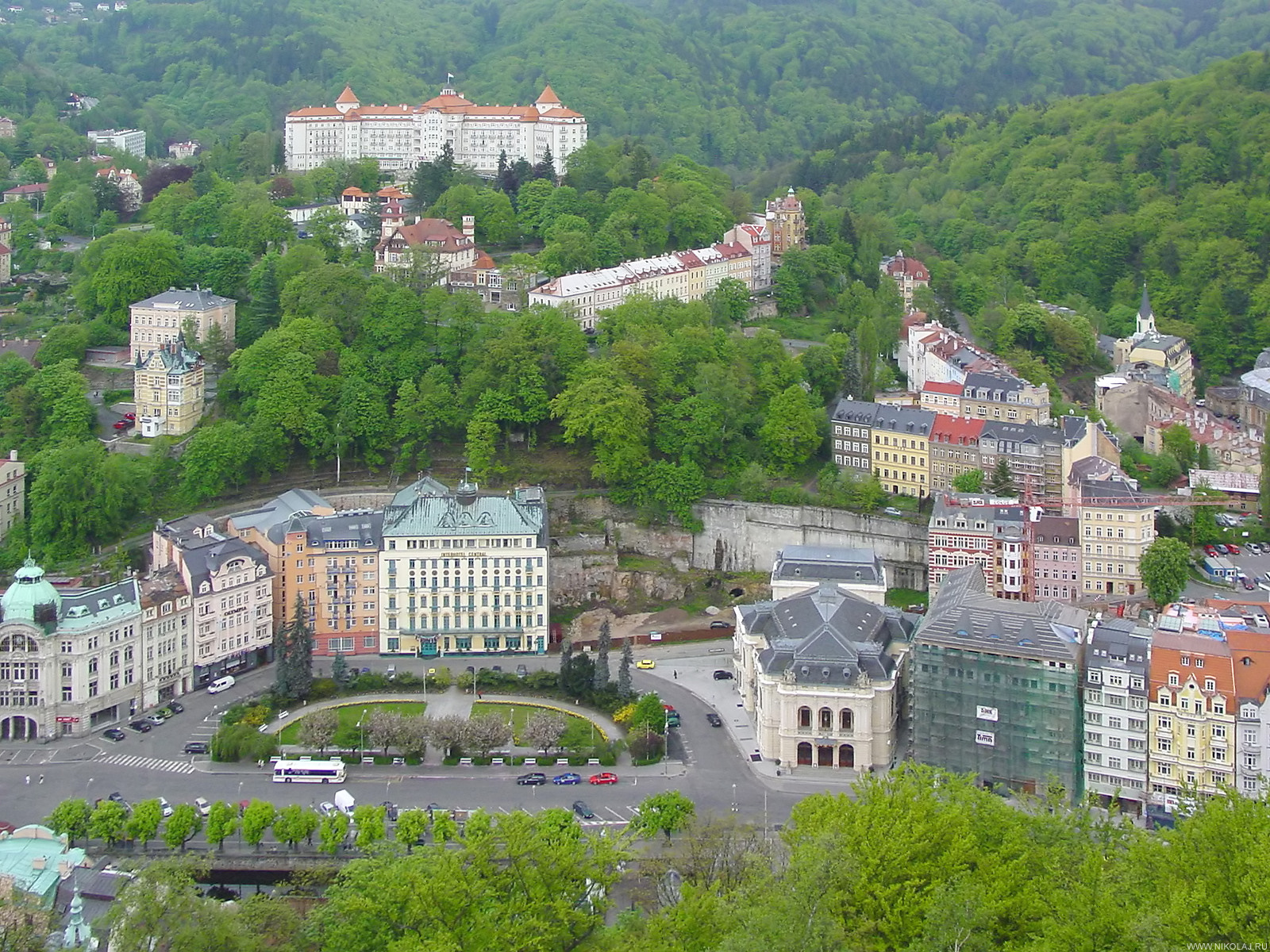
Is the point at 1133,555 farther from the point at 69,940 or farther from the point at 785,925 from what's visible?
the point at 69,940

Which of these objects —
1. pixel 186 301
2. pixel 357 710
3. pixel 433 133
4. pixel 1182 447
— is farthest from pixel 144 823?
pixel 433 133

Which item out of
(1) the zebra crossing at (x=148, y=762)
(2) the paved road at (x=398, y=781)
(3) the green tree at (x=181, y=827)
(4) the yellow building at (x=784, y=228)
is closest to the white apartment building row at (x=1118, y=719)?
(2) the paved road at (x=398, y=781)

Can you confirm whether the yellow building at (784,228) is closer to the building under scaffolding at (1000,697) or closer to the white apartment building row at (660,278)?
the white apartment building row at (660,278)

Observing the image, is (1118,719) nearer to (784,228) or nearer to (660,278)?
(660,278)

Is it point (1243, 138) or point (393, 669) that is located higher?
point (1243, 138)

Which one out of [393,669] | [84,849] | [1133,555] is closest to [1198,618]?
[1133,555]

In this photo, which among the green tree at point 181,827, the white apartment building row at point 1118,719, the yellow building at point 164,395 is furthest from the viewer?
the yellow building at point 164,395
